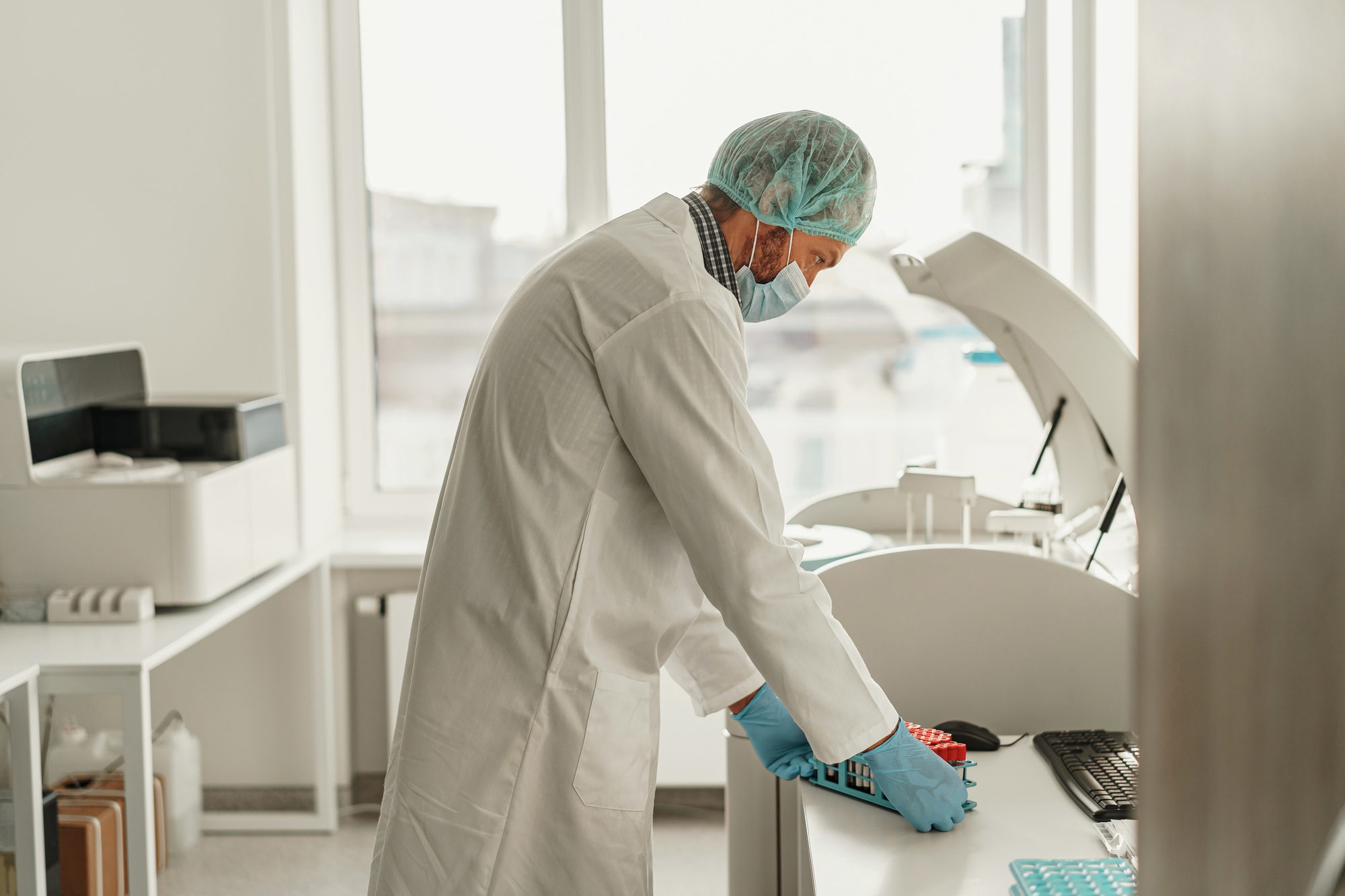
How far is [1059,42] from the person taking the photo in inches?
107

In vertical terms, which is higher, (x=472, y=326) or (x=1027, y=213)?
(x=1027, y=213)

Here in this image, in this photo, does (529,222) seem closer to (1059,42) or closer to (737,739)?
(1059,42)

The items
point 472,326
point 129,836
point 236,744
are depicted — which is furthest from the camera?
point 472,326

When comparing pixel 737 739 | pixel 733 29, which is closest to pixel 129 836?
pixel 737 739

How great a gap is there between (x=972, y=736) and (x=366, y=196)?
2.16 m

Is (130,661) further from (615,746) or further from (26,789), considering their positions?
(615,746)

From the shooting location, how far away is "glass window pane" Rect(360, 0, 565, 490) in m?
2.79

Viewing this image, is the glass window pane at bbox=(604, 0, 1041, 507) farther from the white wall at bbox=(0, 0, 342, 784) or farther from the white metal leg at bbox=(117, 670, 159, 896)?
the white metal leg at bbox=(117, 670, 159, 896)

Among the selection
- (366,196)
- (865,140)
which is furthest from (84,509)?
(865,140)

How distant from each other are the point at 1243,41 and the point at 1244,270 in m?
0.06

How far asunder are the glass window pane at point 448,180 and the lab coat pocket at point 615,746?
1893mm

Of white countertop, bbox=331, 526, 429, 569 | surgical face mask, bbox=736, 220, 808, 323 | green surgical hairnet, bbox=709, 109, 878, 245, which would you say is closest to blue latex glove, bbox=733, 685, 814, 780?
surgical face mask, bbox=736, 220, 808, 323

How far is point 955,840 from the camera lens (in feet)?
3.52

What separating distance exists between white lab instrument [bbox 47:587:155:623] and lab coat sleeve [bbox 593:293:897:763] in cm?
130
